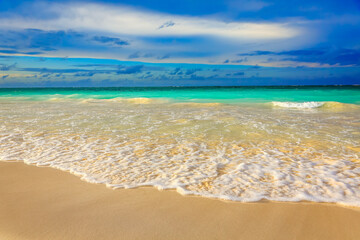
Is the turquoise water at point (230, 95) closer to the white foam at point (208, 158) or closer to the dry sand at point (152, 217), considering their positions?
the white foam at point (208, 158)

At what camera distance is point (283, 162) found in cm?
462

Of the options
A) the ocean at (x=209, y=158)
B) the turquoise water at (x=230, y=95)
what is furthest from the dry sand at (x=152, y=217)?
the turquoise water at (x=230, y=95)

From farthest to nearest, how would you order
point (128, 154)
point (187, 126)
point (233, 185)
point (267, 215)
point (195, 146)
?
point (187, 126) < point (195, 146) < point (128, 154) < point (233, 185) < point (267, 215)

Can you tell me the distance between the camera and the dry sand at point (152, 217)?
8.13ft

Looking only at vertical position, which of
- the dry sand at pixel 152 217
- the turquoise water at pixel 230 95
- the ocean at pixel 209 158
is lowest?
the dry sand at pixel 152 217

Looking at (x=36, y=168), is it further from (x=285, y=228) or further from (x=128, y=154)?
(x=285, y=228)

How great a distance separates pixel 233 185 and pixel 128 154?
222 centimetres

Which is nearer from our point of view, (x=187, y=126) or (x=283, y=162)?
(x=283, y=162)

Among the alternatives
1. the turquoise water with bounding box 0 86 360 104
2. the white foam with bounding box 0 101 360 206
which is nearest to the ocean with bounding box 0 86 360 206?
the white foam with bounding box 0 101 360 206

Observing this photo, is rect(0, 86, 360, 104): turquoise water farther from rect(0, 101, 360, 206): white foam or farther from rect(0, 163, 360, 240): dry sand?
rect(0, 163, 360, 240): dry sand

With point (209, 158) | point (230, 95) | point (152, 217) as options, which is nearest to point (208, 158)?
point (209, 158)

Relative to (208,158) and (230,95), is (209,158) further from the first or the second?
(230,95)

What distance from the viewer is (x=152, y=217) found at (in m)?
2.78

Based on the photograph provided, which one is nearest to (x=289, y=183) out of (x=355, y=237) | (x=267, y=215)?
(x=267, y=215)
